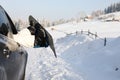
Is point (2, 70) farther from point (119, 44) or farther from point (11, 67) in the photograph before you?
point (119, 44)

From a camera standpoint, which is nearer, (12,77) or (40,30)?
(12,77)

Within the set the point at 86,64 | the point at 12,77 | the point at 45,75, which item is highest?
the point at 12,77

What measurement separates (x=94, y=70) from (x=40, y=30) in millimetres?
11716

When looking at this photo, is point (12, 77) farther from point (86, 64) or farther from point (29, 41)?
point (86, 64)

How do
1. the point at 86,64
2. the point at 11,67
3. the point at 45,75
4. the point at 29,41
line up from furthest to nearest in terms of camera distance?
1. the point at 86,64
2. the point at 45,75
3. the point at 29,41
4. the point at 11,67

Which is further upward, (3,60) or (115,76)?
(3,60)

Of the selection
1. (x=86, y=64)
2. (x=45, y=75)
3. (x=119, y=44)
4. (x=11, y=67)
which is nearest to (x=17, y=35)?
(x=11, y=67)

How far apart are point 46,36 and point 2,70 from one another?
149 cm

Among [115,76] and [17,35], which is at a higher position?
[17,35]

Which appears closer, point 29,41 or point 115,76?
point 29,41

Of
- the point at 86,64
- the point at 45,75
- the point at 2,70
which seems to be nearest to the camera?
the point at 2,70

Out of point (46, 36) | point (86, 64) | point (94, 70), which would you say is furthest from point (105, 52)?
point (46, 36)

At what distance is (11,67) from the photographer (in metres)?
3.69

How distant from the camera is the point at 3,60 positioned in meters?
3.46
